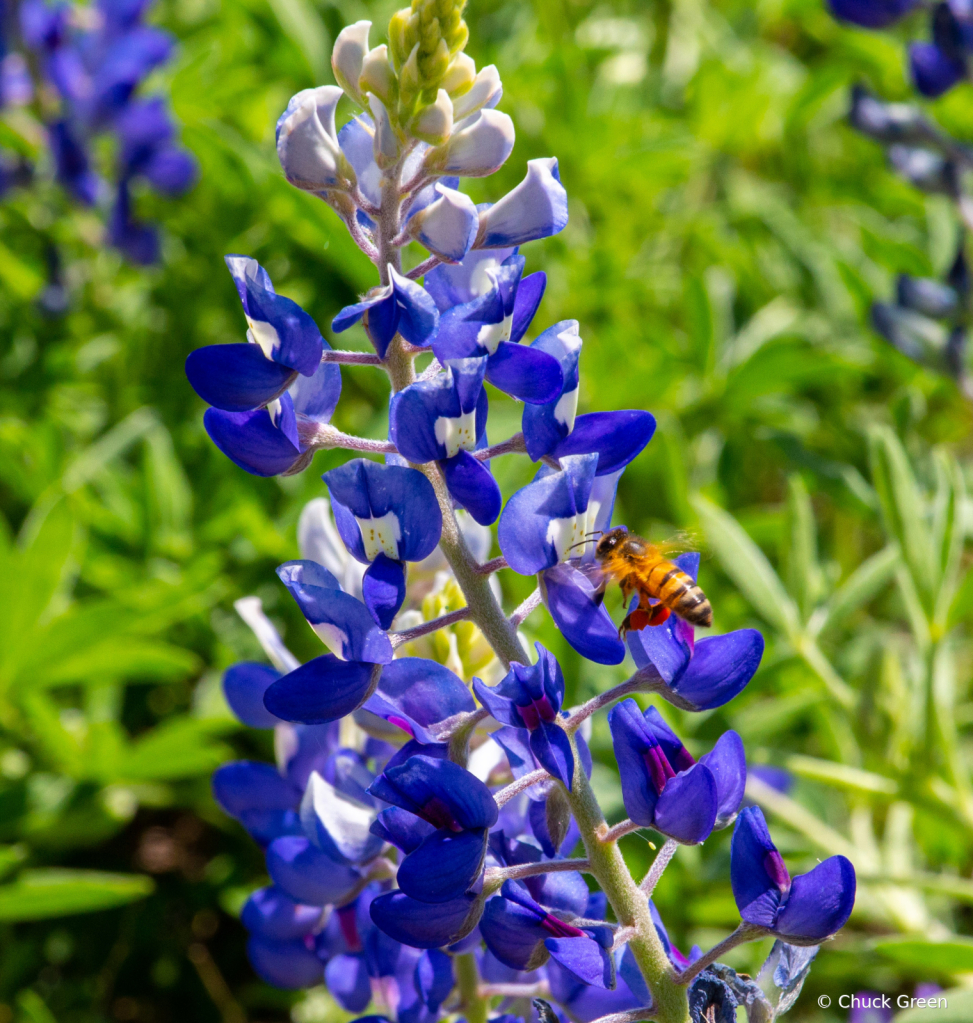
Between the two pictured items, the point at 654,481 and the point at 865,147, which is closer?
the point at 654,481

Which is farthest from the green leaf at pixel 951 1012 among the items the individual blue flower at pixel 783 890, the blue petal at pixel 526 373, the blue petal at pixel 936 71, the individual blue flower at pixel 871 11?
the individual blue flower at pixel 871 11

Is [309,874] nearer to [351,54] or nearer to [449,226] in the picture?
[449,226]

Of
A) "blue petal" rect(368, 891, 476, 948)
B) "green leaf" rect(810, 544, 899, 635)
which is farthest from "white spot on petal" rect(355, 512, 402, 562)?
"green leaf" rect(810, 544, 899, 635)

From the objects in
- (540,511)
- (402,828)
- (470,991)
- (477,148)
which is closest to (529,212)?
(477,148)

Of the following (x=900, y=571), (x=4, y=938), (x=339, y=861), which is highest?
(x=339, y=861)

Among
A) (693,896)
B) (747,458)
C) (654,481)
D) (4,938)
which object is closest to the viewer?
(693,896)

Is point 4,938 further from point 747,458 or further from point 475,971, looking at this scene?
point 747,458

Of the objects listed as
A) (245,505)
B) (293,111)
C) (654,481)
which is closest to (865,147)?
(654,481)

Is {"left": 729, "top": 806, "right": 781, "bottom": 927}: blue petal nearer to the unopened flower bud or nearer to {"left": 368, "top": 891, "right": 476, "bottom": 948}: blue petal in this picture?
{"left": 368, "top": 891, "right": 476, "bottom": 948}: blue petal
